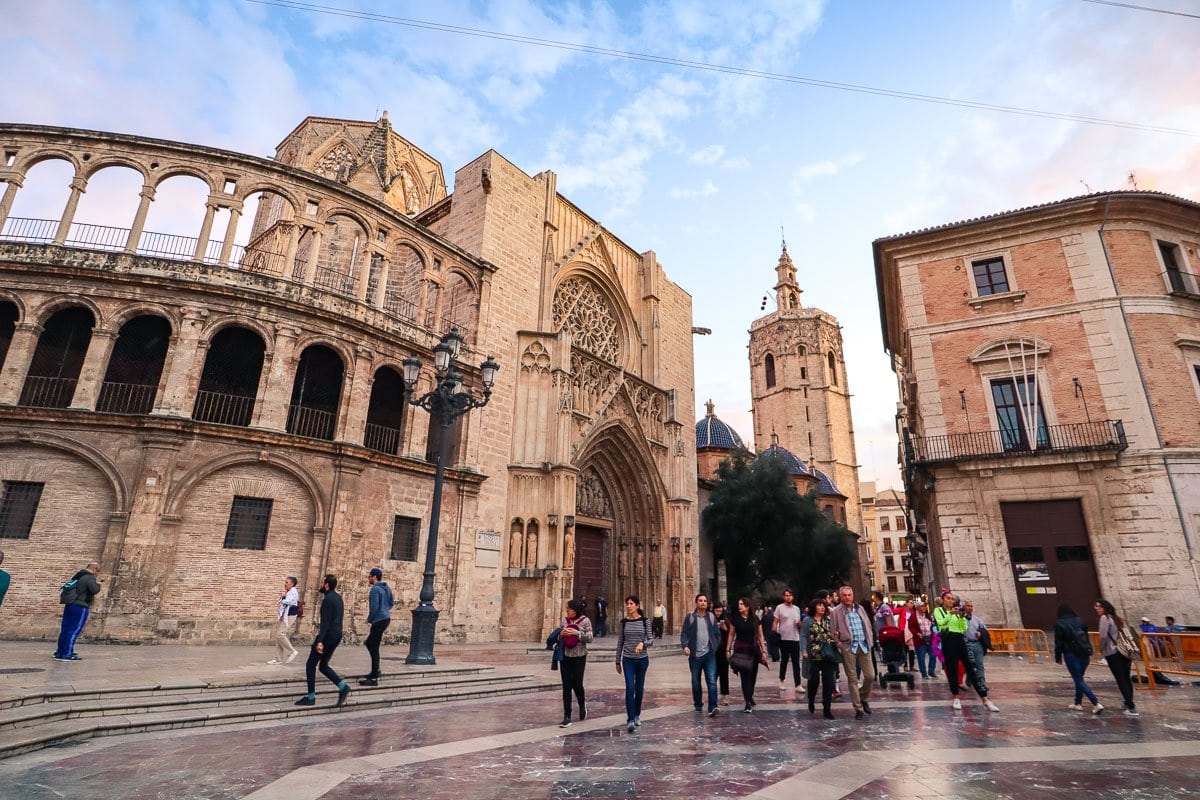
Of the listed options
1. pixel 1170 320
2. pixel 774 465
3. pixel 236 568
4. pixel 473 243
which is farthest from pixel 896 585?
pixel 236 568

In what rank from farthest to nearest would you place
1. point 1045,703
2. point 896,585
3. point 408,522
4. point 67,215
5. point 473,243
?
1. point 896,585
2. point 473,243
3. point 408,522
4. point 67,215
5. point 1045,703

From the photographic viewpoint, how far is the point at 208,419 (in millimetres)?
14539

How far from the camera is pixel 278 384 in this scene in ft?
46.2

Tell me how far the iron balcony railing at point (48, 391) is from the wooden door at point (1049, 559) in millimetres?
23427

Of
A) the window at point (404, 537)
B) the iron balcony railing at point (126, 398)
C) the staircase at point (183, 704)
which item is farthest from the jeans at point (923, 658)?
the iron balcony railing at point (126, 398)

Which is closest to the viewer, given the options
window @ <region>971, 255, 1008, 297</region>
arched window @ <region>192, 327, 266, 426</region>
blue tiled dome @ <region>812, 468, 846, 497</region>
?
arched window @ <region>192, 327, 266, 426</region>

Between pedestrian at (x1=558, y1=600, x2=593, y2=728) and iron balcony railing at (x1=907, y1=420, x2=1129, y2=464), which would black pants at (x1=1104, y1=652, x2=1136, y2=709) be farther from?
iron balcony railing at (x1=907, y1=420, x2=1129, y2=464)

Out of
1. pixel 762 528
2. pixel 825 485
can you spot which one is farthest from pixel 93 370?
pixel 825 485

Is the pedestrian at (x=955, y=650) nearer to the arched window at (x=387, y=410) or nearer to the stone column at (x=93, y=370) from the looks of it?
the arched window at (x=387, y=410)

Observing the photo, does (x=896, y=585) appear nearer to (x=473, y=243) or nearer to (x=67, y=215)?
(x=473, y=243)

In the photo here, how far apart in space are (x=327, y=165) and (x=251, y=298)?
53.6 feet

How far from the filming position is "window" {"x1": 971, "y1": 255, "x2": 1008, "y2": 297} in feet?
61.1

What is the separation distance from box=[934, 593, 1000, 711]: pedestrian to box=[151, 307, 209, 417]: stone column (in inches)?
579

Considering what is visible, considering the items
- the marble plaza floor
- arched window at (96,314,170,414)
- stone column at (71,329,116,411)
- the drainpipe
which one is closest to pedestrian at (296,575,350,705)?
the marble plaza floor
